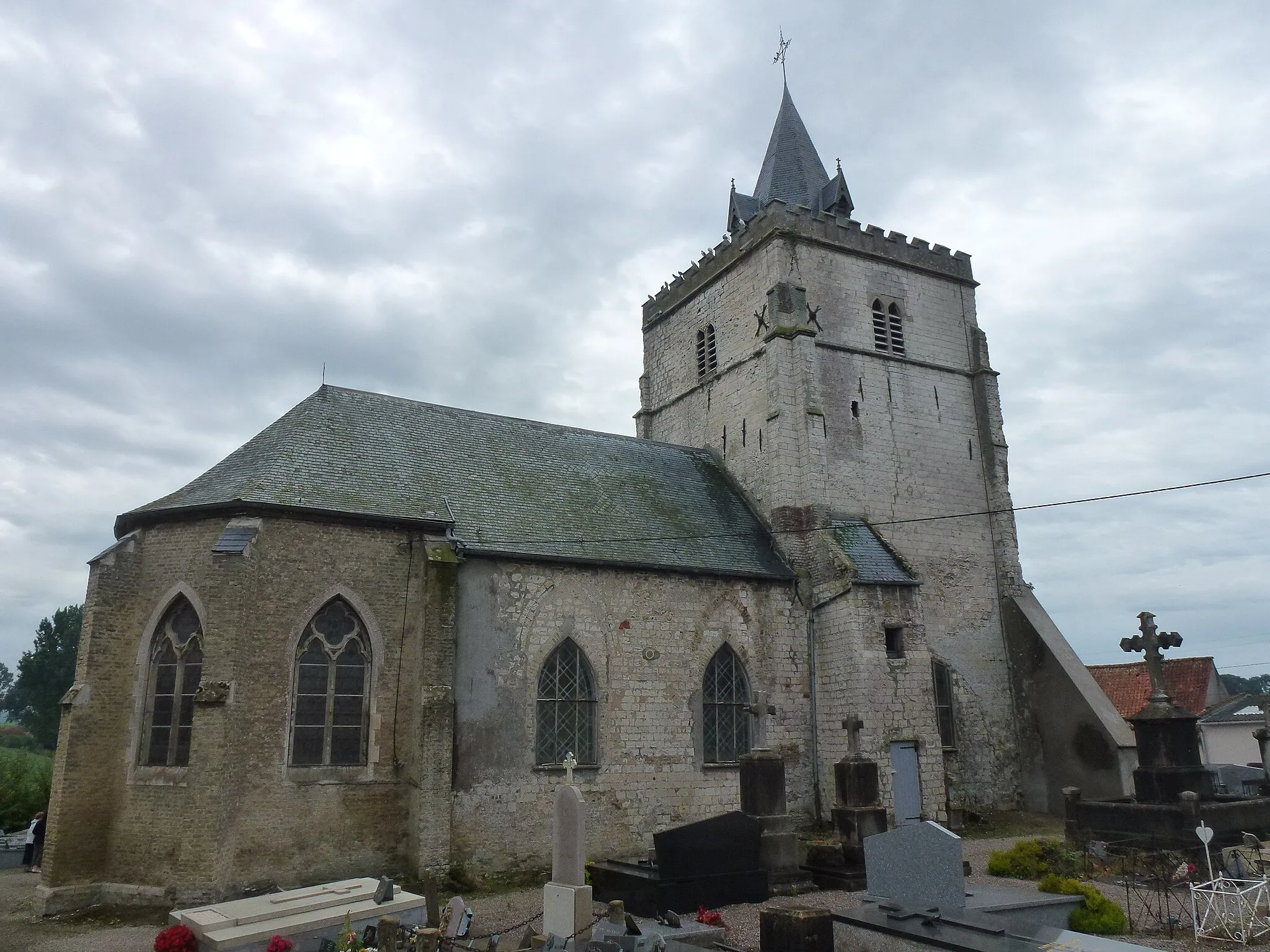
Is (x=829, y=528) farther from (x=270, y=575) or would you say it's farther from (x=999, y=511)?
(x=270, y=575)

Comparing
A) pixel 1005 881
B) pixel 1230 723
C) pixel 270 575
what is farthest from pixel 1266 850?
pixel 1230 723

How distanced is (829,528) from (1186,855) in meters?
9.15

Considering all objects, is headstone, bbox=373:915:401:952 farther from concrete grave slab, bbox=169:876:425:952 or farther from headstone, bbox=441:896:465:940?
concrete grave slab, bbox=169:876:425:952

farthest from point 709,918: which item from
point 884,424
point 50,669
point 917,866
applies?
point 50,669

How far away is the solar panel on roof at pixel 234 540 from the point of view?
45.6ft

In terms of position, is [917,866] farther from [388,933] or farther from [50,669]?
[50,669]

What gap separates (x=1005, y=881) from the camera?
13.6 m

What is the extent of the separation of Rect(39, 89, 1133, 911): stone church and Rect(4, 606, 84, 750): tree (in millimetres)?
44929

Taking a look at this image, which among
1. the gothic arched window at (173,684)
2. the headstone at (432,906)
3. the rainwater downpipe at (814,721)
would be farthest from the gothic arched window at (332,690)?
the rainwater downpipe at (814,721)

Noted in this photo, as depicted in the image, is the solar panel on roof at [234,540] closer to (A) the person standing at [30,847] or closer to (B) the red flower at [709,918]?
(A) the person standing at [30,847]

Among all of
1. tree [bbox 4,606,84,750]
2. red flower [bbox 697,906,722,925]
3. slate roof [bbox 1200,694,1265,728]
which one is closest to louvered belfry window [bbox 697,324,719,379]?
red flower [bbox 697,906,722,925]

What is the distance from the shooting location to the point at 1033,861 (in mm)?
13930

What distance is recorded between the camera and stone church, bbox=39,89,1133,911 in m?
14.0

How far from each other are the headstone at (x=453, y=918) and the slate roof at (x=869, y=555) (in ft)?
37.1
